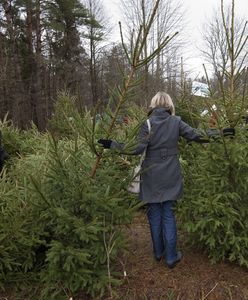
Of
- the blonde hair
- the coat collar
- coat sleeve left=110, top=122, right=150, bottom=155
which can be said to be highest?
the blonde hair

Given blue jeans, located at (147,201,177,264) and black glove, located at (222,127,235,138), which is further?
blue jeans, located at (147,201,177,264)

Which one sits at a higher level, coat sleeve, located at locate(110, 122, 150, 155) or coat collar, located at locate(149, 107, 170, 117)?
coat collar, located at locate(149, 107, 170, 117)

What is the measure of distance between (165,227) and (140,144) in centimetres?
102

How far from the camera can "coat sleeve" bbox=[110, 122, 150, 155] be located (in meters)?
4.20

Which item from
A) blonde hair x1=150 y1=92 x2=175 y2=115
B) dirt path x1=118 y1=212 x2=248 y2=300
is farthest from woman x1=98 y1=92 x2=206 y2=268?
dirt path x1=118 y1=212 x2=248 y2=300

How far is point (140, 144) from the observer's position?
4.48m

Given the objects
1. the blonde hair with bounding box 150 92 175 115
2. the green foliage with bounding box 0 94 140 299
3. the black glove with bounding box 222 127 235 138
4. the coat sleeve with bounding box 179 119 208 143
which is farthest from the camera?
the blonde hair with bounding box 150 92 175 115

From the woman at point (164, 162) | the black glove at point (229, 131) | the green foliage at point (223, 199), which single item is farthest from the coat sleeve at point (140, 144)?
the black glove at point (229, 131)

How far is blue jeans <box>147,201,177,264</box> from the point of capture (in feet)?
15.7

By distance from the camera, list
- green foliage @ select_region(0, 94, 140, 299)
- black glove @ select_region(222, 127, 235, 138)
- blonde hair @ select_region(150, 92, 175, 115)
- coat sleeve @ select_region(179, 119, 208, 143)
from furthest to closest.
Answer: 1. blonde hair @ select_region(150, 92, 175, 115)
2. coat sleeve @ select_region(179, 119, 208, 143)
3. black glove @ select_region(222, 127, 235, 138)
4. green foliage @ select_region(0, 94, 140, 299)

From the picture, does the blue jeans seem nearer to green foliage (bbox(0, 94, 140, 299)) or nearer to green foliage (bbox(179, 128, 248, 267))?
green foliage (bbox(179, 128, 248, 267))

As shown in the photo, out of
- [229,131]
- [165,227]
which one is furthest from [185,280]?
[229,131]

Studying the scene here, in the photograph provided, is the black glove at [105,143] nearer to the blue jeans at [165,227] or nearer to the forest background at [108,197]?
the forest background at [108,197]

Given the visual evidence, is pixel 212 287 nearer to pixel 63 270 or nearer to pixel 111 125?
pixel 63 270
